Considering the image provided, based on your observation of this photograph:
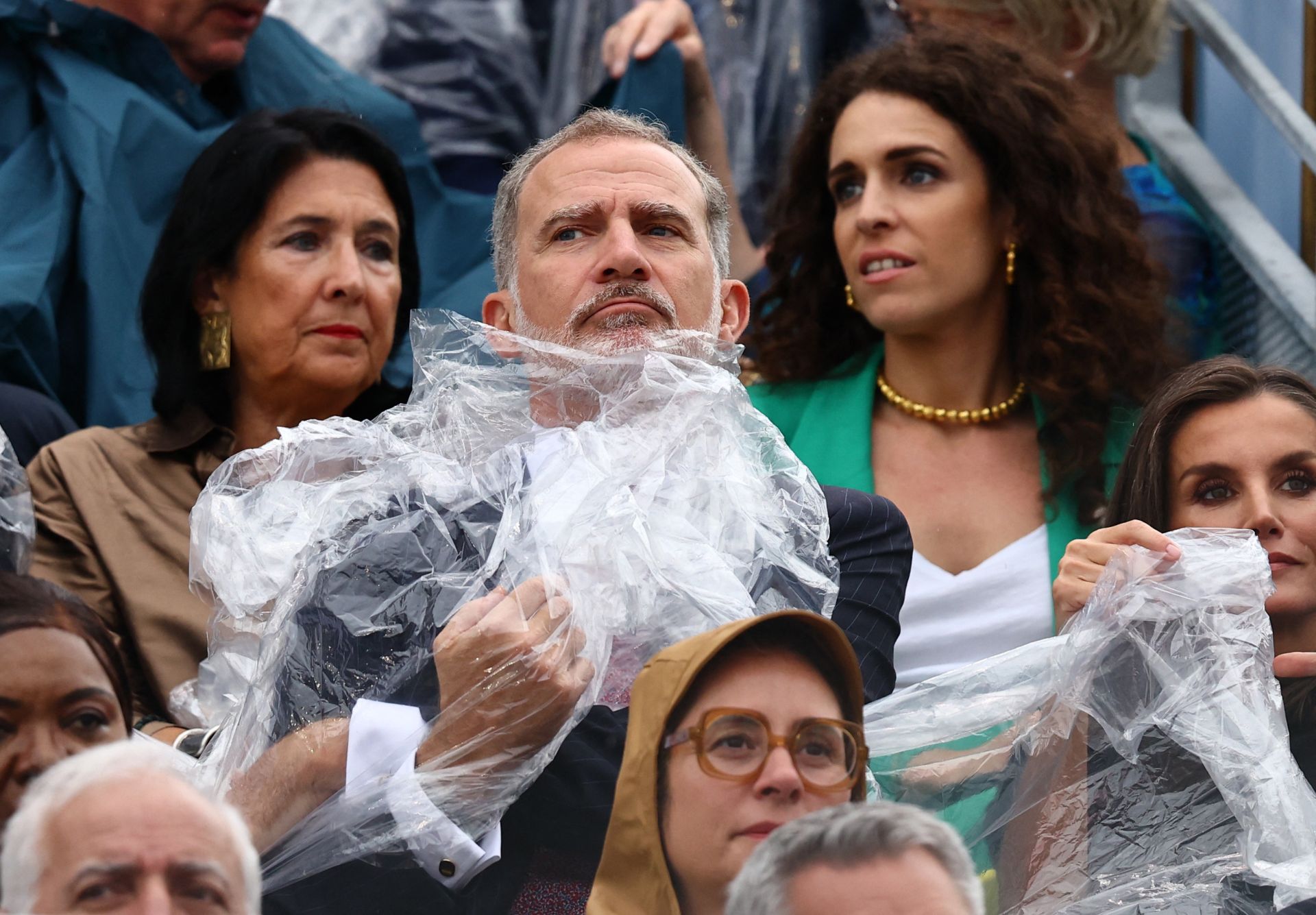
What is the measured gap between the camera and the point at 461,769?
89.0 inches

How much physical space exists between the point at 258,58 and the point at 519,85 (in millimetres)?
725

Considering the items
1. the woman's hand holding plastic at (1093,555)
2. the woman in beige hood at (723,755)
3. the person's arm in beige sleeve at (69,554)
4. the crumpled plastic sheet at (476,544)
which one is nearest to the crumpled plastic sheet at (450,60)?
the person's arm in beige sleeve at (69,554)

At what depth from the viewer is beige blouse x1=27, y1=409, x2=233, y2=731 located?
3.13m

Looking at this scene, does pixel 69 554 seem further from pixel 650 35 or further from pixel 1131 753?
pixel 650 35

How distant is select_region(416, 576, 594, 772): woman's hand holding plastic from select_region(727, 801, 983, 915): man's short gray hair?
1.49 ft

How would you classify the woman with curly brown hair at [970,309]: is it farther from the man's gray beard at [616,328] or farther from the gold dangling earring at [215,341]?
the gold dangling earring at [215,341]

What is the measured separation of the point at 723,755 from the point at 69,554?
5.09 feet

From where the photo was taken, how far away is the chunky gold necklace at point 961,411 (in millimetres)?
3807

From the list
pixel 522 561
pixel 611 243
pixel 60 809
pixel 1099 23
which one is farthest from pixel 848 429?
pixel 60 809

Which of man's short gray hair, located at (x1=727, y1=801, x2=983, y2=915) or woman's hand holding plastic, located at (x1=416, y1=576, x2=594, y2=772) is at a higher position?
man's short gray hair, located at (x1=727, y1=801, x2=983, y2=915)

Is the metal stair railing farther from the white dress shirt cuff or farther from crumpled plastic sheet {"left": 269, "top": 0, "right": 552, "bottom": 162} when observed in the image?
the white dress shirt cuff

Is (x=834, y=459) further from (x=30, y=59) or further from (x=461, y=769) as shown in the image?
(x=30, y=59)

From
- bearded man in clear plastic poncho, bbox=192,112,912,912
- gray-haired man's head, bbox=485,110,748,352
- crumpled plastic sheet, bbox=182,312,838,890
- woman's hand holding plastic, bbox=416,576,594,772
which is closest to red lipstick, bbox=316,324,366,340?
gray-haired man's head, bbox=485,110,748,352

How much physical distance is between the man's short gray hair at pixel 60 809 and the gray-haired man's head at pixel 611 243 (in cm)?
128
